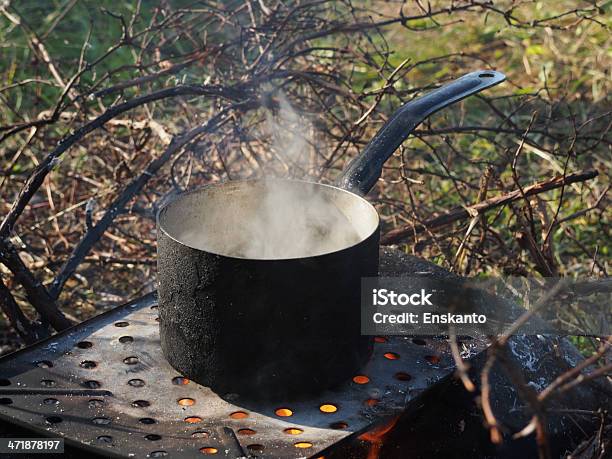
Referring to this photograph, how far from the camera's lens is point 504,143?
12.2 ft

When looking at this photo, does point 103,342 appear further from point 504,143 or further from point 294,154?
point 504,143

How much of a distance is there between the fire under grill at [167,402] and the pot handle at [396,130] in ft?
1.15

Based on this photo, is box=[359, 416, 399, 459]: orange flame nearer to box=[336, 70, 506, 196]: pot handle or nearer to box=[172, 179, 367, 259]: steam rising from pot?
box=[172, 179, 367, 259]: steam rising from pot

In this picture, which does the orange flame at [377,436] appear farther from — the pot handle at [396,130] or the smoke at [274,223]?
the pot handle at [396,130]

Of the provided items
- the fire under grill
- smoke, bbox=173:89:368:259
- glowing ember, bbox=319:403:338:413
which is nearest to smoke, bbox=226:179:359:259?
smoke, bbox=173:89:368:259

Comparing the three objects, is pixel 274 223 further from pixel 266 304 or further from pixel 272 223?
pixel 266 304

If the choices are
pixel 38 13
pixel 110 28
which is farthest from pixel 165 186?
pixel 38 13

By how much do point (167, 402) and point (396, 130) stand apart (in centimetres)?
76

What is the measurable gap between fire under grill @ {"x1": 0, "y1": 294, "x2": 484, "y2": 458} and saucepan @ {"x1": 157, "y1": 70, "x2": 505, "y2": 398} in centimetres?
4

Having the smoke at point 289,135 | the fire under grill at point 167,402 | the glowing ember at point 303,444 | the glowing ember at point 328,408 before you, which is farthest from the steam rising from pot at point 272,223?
the smoke at point 289,135

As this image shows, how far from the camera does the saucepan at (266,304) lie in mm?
1334

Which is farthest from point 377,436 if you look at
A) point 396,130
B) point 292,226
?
point 396,130

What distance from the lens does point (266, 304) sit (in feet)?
4.39

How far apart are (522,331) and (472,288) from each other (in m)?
Answer: 0.15
